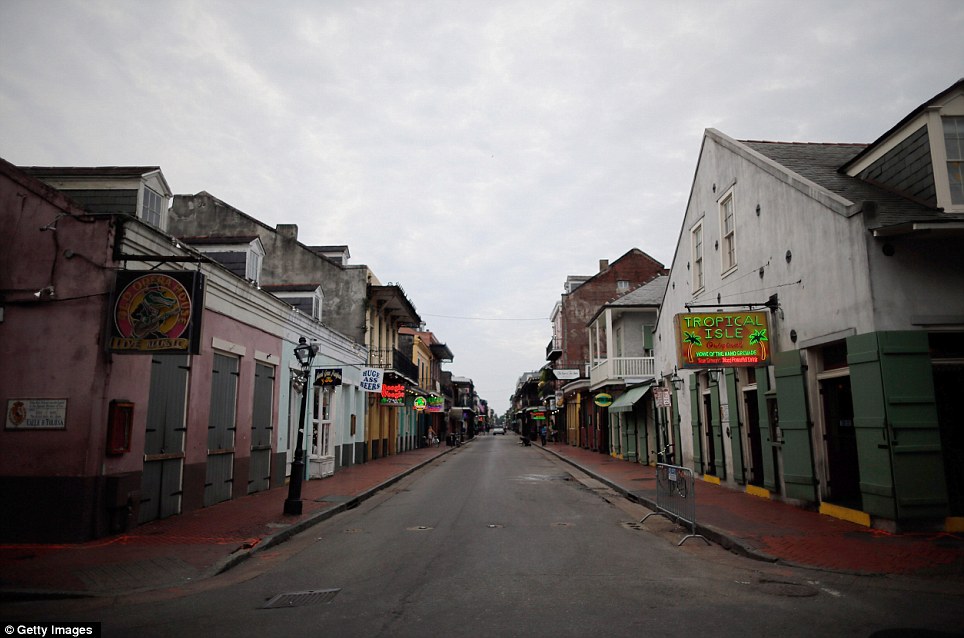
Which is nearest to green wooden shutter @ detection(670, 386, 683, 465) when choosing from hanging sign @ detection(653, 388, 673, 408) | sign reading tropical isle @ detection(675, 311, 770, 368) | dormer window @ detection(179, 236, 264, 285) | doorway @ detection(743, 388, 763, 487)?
hanging sign @ detection(653, 388, 673, 408)

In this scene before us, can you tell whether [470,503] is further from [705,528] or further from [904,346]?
[904,346]

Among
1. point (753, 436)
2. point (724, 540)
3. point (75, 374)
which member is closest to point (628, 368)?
point (753, 436)

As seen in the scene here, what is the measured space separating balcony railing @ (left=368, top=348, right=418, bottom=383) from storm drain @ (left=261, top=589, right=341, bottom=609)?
2095 centimetres

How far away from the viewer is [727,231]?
1502 centimetres

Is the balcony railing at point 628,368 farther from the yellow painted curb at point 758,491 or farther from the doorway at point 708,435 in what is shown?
the yellow painted curb at point 758,491

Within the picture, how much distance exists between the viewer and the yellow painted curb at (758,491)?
42.5 feet

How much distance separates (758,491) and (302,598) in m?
→ 10.6

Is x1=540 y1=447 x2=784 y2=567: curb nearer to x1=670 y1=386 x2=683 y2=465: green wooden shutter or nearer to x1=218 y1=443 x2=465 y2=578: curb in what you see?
x1=670 y1=386 x2=683 y2=465: green wooden shutter

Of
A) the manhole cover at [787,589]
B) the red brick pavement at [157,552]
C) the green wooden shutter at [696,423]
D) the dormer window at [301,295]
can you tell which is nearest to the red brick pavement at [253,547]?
the red brick pavement at [157,552]

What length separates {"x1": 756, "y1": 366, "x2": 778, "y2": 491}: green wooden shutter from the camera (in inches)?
496

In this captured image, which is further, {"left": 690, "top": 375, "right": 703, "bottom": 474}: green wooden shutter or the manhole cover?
{"left": 690, "top": 375, "right": 703, "bottom": 474}: green wooden shutter

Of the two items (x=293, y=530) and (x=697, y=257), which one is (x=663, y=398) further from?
(x=293, y=530)

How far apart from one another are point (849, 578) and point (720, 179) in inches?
419

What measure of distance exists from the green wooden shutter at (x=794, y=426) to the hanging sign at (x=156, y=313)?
10259 mm
